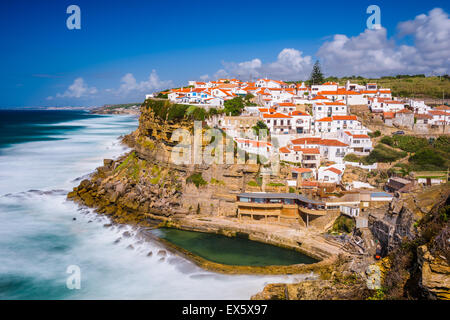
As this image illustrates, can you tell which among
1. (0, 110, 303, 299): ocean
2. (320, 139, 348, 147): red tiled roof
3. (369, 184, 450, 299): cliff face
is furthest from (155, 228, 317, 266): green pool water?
(320, 139, 348, 147): red tiled roof

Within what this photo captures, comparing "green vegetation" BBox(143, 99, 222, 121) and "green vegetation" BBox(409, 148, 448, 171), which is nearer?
"green vegetation" BBox(409, 148, 448, 171)

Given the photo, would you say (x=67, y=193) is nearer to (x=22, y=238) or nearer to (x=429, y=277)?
(x=22, y=238)

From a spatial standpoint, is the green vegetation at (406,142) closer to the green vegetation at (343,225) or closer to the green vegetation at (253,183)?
the green vegetation at (343,225)

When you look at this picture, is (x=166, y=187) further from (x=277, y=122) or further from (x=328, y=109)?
(x=328, y=109)

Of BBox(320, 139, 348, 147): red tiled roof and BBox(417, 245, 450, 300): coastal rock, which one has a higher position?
BBox(320, 139, 348, 147): red tiled roof

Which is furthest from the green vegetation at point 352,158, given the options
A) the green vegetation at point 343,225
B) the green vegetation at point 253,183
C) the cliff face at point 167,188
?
the green vegetation at point 253,183

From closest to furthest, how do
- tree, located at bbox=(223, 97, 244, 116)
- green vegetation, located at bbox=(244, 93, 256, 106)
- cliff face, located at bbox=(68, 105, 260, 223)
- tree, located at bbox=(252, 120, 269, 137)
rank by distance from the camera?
cliff face, located at bbox=(68, 105, 260, 223), tree, located at bbox=(252, 120, 269, 137), tree, located at bbox=(223, 97, 244, 116), green vegetation, located at bbox=(244, 93, 256, 106)

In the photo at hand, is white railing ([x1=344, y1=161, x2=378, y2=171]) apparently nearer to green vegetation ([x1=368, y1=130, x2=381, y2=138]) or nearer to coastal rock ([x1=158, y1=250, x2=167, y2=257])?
green vegetation ([x1=368, y1=130, x2=381, y2=138])
